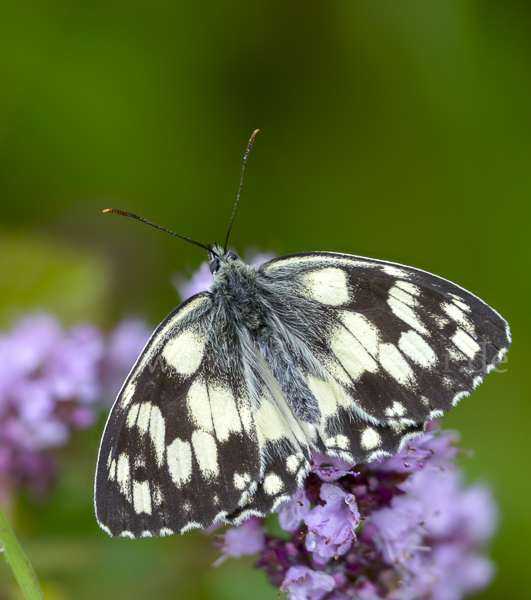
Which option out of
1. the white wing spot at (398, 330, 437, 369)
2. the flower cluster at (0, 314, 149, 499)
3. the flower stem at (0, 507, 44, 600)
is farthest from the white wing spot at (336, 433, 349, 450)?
the flower cluster at (0, 314, 149, 499)

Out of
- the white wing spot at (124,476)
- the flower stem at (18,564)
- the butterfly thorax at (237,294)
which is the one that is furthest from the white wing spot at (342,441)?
the flower stem at (18,564)

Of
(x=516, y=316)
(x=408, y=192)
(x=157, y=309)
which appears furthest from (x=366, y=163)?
(x=157, y=309)

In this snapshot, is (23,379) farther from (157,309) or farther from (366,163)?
(366,163)

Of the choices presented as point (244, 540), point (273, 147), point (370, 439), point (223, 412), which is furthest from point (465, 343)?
point (273, 147)

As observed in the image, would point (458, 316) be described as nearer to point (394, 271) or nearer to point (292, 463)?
point (394, 271)

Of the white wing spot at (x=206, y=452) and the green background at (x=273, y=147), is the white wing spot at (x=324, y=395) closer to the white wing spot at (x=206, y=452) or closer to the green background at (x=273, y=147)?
the white wing spot at (x=206, y=452)

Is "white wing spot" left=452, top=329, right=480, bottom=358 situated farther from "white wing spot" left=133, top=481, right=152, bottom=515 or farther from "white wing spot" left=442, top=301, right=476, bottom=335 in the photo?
"white wing spot" left=133, top=481, right=152, bottom=515
